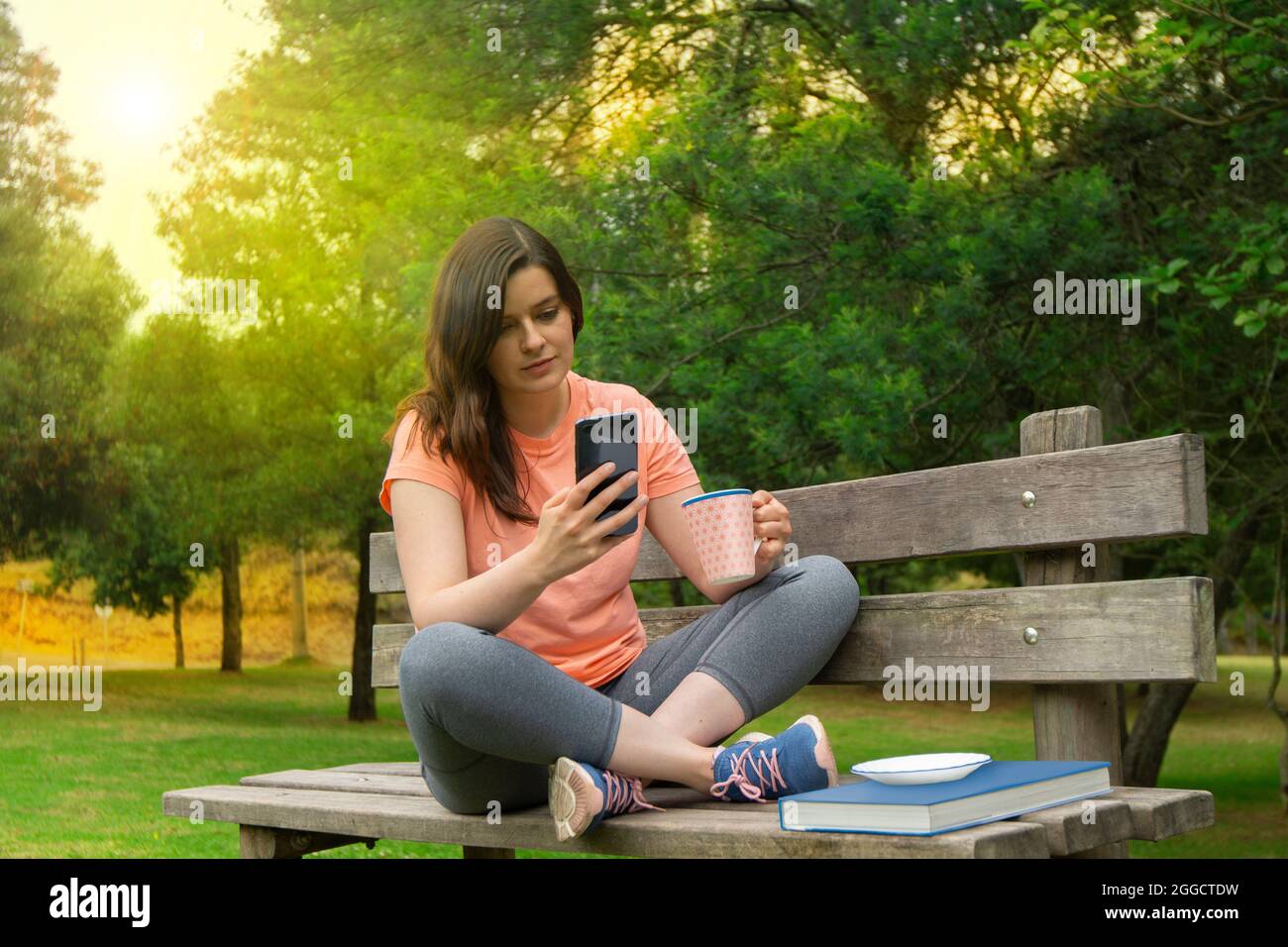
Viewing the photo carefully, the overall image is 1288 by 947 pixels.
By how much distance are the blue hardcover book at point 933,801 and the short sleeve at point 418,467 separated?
968 mm

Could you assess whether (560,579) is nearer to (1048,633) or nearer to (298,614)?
(1048,633)

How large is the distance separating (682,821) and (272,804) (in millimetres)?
1134

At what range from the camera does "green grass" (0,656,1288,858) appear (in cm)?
960

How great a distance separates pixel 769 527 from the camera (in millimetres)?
2631

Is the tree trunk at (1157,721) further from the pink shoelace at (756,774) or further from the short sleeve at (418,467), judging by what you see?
the short sleeve at (418,467)

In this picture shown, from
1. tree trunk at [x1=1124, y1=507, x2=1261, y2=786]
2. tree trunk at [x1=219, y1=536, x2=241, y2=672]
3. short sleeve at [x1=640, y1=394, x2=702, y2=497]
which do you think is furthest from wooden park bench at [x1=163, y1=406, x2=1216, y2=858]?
tree trunk at [x1=219, y1=536, x2=241, y2=672]

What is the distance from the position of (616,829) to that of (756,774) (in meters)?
0.28

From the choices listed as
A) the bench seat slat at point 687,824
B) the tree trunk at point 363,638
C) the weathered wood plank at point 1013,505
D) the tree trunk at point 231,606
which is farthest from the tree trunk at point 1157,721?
the tree trunk at point 231,606

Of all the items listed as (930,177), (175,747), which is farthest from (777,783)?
(175,747)

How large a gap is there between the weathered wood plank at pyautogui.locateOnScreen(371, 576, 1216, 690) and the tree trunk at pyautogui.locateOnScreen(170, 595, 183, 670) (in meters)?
21.9

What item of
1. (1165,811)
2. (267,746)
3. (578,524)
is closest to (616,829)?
(578,524)

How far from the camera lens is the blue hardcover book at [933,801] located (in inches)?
72.7

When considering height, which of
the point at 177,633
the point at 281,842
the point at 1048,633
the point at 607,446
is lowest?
the point at 177,633

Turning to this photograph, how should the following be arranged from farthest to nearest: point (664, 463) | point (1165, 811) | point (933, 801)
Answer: point (664, 463) < point (1165, 811) < point (933, 801)
